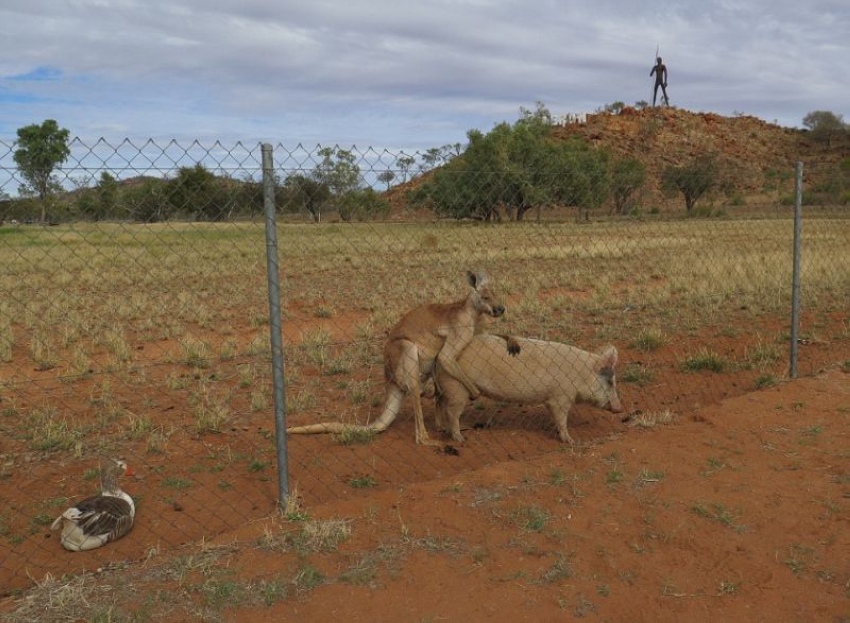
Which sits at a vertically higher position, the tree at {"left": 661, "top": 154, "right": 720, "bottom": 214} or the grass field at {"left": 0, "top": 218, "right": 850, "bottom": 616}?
the tree at {"left": 661, "top": 154, "right": 720, "bottom": 214}

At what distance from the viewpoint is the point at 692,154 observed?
245 ft

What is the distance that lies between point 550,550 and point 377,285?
11.4 m

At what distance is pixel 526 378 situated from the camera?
678 cm

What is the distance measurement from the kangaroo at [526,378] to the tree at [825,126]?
8863 cm

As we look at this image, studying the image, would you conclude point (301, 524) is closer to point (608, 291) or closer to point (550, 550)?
point (550, 550)

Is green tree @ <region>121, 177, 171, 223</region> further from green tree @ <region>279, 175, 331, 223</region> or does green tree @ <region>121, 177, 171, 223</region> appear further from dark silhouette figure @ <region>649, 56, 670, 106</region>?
dark silhouette figure @ <region>649, 56, 670, 106</region>

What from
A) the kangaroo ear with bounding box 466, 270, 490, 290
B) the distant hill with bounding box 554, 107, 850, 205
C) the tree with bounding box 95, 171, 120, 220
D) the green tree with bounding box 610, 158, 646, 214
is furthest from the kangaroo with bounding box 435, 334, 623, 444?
the distant hill with bounding box 554, 107, 850, 205

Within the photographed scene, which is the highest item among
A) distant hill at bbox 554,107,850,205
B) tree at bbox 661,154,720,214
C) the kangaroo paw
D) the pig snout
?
distant hill at bbox 554,107,850,205

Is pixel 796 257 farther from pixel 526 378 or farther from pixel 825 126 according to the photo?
pixel 825 126

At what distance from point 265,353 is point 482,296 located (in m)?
3.92

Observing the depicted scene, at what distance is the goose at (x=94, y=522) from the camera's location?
479cm

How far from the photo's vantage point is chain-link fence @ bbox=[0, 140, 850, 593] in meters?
5.70

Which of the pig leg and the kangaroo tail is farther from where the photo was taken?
the pig leg

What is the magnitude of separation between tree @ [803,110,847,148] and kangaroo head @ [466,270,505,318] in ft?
292
